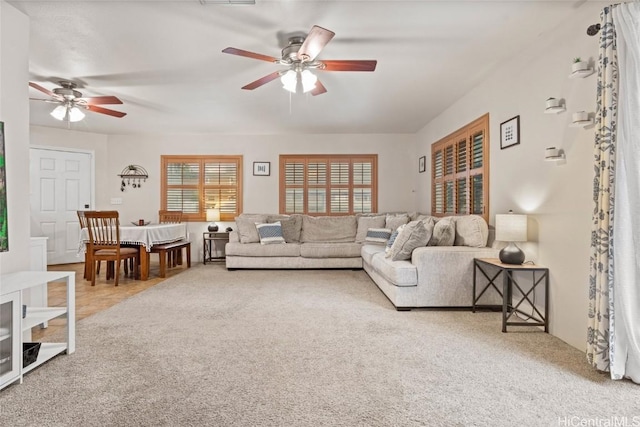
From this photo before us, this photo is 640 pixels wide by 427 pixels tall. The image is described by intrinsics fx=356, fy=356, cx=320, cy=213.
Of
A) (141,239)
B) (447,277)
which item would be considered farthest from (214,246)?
(447,277)

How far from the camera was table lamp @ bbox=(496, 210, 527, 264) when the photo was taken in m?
3.05

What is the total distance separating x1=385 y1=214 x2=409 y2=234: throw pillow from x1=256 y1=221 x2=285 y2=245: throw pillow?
1.86 meters

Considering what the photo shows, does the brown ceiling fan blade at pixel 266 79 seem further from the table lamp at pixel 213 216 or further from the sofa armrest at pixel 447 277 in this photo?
the table lamp at pixel 213 216

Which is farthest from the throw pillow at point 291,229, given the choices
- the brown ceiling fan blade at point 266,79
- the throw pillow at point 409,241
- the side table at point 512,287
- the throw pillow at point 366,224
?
the side table at point 512,287

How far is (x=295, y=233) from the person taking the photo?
6.37 metres

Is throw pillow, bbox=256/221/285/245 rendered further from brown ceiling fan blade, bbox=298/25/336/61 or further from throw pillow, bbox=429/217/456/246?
brown ceiling fan blade, bbox=298/25/336/61

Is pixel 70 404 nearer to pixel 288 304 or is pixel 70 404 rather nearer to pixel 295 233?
pixel 288 304

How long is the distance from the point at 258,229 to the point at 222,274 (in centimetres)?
100

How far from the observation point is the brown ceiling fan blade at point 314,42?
2.54 m

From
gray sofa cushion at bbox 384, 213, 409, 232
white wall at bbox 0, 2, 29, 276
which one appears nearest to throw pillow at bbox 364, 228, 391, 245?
gray sofa cushion at bbox 384, 213, 409, 232

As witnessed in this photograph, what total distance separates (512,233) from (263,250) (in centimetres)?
386

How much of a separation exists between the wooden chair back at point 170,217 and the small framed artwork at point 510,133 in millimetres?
5620

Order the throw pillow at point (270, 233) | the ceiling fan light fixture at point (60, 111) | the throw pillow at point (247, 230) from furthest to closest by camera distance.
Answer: the throw pillow at point (247, 230) → the throw pillow at point (270, 233) → the ceiling fan light fixture at point (60, 111)

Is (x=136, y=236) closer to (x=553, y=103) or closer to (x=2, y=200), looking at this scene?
(x=2, y=200)
